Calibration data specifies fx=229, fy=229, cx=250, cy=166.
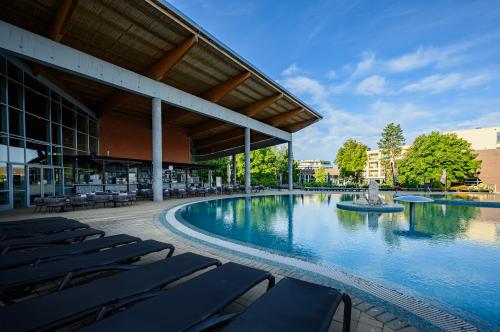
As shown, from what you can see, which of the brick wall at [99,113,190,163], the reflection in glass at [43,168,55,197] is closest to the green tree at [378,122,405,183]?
the brick wall at [99,113,190,163]

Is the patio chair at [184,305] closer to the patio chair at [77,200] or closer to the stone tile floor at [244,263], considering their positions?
the stone tile floor at [244,263]

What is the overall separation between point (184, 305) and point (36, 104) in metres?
16.5

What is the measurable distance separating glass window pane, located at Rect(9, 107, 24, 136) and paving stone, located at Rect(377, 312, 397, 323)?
616 inches

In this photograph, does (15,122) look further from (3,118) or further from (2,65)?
(2,65)

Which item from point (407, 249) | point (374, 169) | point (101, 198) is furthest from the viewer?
point (374, 169)

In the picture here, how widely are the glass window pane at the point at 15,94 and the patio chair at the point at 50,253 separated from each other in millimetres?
11923

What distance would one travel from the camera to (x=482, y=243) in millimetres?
6410

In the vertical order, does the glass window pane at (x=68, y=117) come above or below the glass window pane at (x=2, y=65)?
below

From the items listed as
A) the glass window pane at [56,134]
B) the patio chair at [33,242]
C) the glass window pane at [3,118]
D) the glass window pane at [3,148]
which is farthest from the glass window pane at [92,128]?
the patio chair at [33,242]

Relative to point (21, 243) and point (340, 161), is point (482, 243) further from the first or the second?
point (340, 161)

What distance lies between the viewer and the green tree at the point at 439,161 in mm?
30750

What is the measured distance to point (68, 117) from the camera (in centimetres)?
1634

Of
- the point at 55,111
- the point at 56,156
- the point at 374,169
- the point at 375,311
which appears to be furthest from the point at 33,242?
the point at 374,169

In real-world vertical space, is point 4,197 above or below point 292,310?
below
